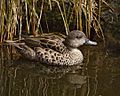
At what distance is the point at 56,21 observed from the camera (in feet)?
23.1

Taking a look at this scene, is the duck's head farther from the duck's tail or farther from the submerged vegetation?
the duck's tail

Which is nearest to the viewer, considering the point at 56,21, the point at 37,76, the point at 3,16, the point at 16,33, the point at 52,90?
the point at 52,90

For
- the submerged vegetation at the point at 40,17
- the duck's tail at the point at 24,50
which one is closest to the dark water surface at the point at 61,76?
the duck's tail at the point at 24,50

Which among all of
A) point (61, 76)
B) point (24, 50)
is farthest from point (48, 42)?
point (61, 76)

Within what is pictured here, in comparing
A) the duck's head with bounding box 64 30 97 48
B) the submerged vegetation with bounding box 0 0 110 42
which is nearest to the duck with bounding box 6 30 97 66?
the duck's head with bounding box 64 30 97 48

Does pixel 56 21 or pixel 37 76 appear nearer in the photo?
pixel 37 76

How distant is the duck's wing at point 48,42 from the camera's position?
236 inches

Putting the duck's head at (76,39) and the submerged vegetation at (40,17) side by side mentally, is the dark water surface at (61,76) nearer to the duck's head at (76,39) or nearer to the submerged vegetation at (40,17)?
the duck's head at (76,39)

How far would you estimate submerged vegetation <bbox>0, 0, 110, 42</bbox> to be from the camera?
5.96 meters

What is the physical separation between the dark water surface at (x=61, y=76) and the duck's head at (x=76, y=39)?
0.19 meters

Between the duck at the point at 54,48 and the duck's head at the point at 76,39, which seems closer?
the duck at the point at 54,48

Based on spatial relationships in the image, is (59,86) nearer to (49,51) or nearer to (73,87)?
(73,87)

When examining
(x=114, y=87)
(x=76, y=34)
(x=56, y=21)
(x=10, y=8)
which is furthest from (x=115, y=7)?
(x=114, y=87)

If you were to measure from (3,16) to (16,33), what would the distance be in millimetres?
699
